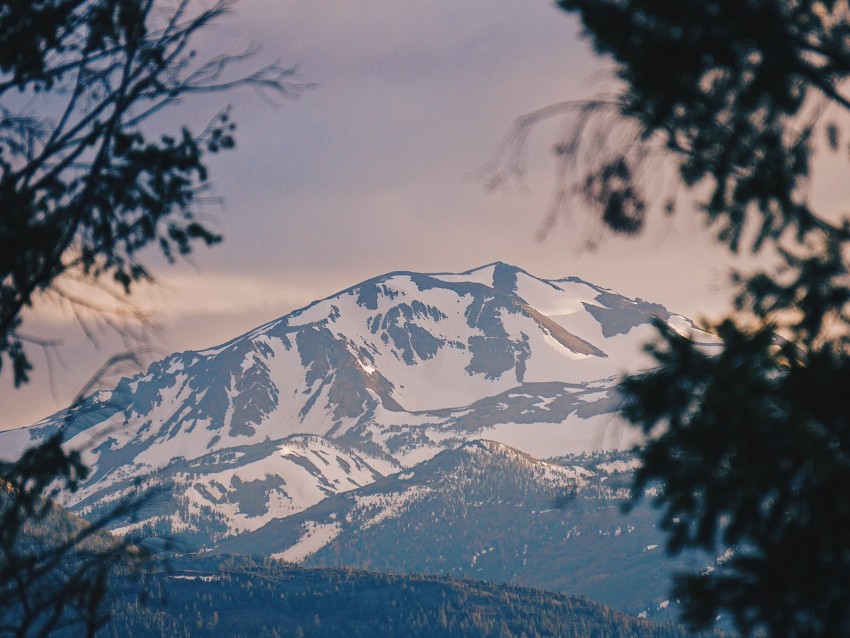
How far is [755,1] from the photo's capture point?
12.6 m

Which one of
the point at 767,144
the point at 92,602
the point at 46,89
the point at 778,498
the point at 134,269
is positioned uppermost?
the point at 46,89

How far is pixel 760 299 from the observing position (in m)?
15.2

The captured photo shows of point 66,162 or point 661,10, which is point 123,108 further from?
point 661,10

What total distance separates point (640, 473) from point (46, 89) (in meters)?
9.27

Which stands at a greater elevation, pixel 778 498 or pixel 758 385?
pixel 758 385

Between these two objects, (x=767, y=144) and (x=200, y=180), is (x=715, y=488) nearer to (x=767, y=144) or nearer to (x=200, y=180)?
(x=767, y=144)

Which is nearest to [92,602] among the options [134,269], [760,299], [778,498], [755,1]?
[134,269]

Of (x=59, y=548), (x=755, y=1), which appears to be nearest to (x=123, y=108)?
(x=59, y=548)

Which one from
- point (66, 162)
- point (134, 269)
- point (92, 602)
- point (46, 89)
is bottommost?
point (92, 602)

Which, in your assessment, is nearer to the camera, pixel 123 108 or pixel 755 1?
pixel 755 1

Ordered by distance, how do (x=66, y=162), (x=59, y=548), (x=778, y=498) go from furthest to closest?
(x=66, y=162) → (x=59, y=548) → (x=778, y=498)

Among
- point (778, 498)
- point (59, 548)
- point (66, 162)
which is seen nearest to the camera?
point (778, 498)

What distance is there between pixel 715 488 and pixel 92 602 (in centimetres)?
743

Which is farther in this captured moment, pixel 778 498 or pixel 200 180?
pixel 200 180
